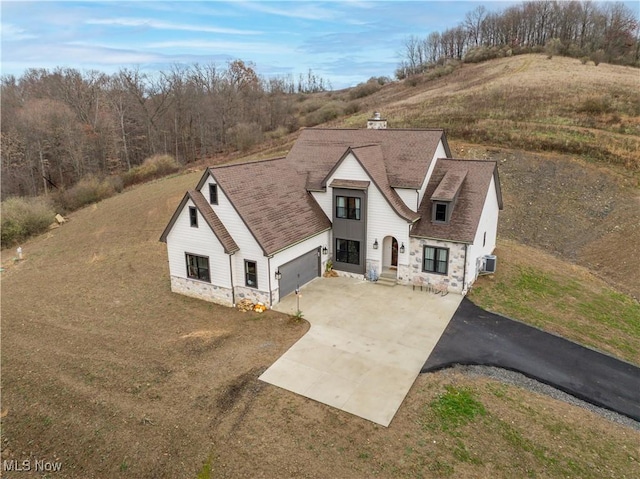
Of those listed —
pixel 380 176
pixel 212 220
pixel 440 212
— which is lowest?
pixel 440 212

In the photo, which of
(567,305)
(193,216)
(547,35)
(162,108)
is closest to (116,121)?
(162,108)

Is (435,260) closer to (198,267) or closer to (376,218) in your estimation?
(376,218)

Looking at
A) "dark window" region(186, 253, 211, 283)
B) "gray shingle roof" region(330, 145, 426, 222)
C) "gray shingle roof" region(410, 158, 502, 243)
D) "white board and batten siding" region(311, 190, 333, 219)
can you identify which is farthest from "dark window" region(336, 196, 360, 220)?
"dark window" region(186, 253, 211, 283)

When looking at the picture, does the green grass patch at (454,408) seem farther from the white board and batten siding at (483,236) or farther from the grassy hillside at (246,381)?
the white board and batten siding at (483,236)

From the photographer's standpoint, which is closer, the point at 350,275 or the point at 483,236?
the point at 483,236

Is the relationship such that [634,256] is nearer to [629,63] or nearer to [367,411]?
[367,411]

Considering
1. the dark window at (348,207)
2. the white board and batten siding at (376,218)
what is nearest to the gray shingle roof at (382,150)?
the white board and batten siding at (376,218)

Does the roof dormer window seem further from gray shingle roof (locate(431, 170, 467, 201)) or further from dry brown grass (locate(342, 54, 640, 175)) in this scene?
dry brown grass (locate(342, 54, 640, 175))

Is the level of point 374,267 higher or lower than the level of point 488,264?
lower
